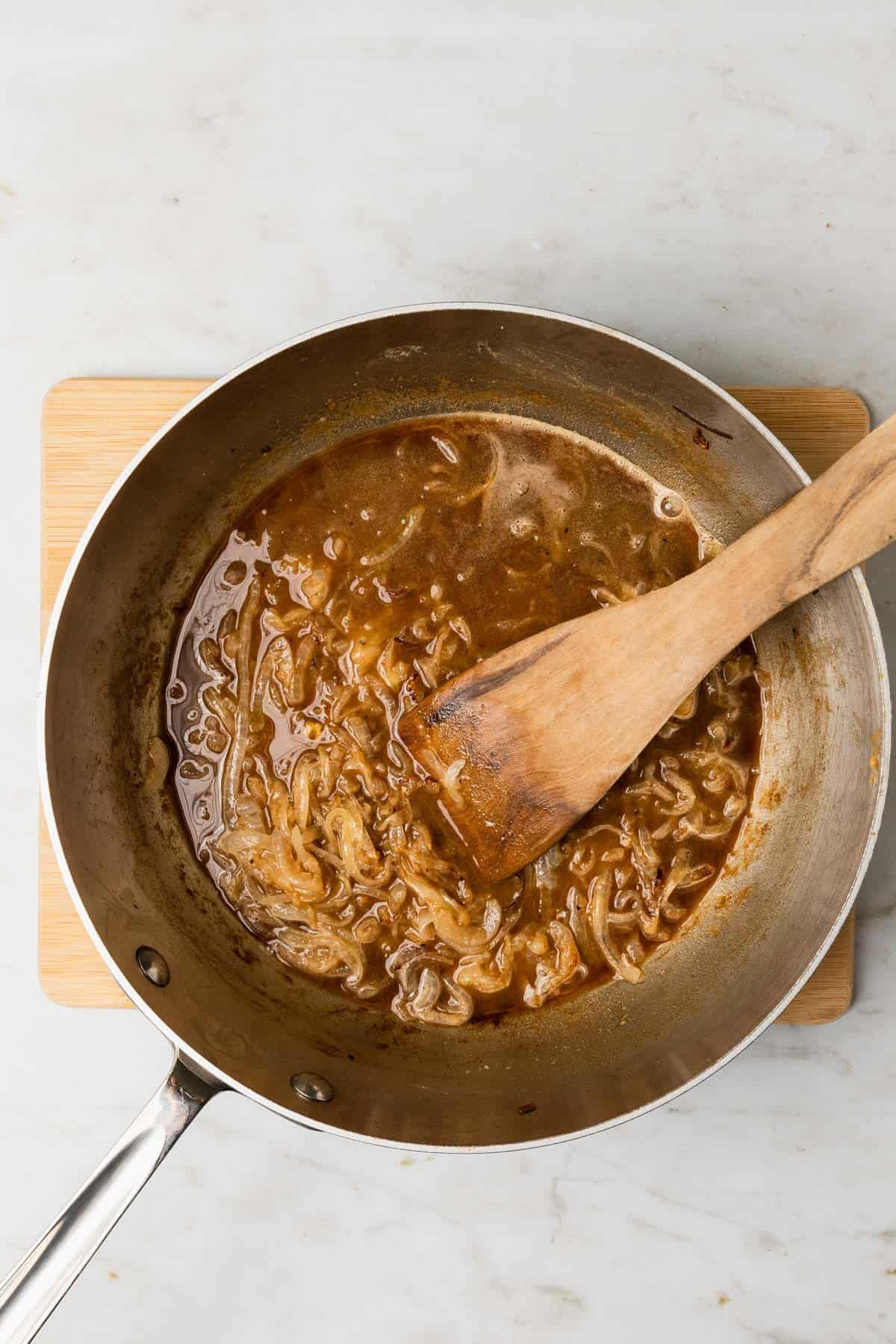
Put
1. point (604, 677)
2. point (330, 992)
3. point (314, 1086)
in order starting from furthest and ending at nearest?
point (330, 992) < point (314, 1086) < point (604, 677)

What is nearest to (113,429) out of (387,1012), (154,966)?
(154,966)

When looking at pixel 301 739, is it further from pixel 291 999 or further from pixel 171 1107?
pixel 171 1107

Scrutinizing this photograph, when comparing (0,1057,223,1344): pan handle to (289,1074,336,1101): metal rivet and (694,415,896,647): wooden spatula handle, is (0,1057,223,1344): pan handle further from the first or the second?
(694,415,896,647): wooden spatula handle

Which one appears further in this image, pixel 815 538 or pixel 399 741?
pixel 399 741

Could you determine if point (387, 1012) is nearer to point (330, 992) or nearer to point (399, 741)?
point (330, 992)

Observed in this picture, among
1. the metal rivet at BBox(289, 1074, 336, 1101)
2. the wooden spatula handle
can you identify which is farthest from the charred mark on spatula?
the metal rivet at BBox(289, 1074, 336, 1101)

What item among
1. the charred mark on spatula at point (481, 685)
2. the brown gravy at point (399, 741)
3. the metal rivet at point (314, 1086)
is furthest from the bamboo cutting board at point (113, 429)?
the charred mark on spatula at point (481, 685)

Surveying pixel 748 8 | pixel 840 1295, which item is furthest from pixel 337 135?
pixel 840 1295

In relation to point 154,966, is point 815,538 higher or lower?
higher
